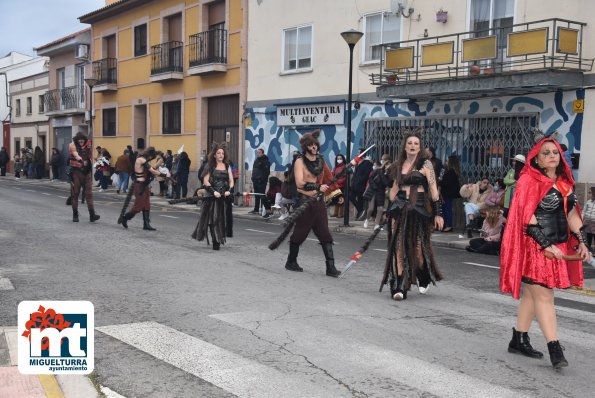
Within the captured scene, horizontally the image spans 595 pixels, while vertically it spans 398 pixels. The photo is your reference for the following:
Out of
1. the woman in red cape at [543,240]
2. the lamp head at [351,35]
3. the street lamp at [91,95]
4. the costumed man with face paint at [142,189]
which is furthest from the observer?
the street lamp at [91,95]

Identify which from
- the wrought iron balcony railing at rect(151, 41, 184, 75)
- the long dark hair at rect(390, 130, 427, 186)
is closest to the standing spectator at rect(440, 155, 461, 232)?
the long dark hair at rect(390, 130, 427, 186)

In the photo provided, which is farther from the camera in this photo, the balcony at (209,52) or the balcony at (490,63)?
the balcony at (209,52)

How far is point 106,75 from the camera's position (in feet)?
108

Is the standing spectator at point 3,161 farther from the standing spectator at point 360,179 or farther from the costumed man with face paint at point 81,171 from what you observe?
the standing spectator at point 360,179

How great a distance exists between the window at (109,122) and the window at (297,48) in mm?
13427

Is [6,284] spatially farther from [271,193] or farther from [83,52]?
[83,52]

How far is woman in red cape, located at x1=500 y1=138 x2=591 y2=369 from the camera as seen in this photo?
5.31 m

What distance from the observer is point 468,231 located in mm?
14703

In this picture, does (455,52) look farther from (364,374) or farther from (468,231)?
(364,374)

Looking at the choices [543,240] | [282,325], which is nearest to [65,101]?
[282,325]

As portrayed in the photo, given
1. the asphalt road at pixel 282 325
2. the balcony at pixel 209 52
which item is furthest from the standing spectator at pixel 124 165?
the asphalt road at pixel 282 325

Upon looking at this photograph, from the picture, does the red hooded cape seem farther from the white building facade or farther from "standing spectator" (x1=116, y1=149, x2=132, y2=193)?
"standing spectator" (x1=116, y1=149, x2=132, y2=193)

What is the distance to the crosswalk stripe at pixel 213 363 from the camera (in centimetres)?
463

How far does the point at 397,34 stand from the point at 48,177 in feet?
93.6
